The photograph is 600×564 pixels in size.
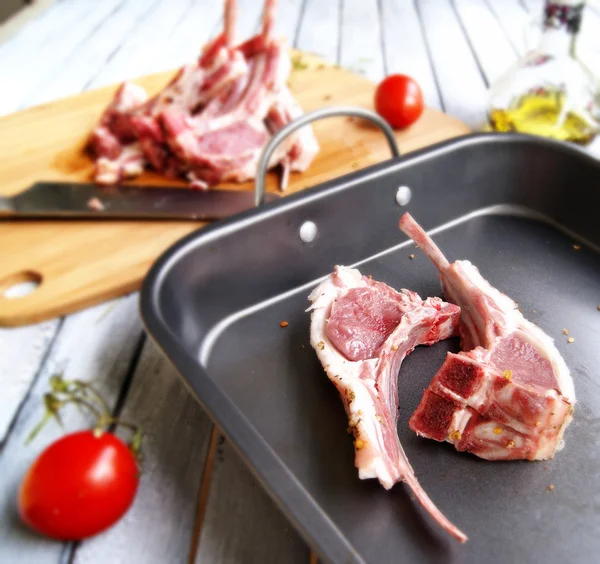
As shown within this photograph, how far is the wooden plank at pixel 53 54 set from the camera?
226cm

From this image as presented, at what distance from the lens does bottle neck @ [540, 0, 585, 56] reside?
67.0 inches

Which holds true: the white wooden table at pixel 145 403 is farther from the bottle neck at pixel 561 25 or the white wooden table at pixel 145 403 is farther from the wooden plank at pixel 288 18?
the wooden plank at pixel 288 18

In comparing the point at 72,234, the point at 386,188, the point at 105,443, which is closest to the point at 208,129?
the point at 72,234

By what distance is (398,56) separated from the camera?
2611 millimetres

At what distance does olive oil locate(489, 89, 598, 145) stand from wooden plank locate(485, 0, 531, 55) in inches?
35.3

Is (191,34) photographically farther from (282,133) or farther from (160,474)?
(160,474)

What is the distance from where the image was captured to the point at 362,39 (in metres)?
2.79

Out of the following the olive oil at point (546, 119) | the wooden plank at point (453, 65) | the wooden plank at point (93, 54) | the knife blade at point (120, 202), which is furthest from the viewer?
the wooden plank at point (93, 54)

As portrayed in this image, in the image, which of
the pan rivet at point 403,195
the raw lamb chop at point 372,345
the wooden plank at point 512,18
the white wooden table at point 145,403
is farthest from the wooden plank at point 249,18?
the raw lamb chop at point 372,345

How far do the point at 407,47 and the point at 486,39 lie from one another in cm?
42

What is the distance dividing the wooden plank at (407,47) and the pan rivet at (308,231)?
1.15 meters

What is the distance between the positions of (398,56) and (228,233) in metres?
1.82

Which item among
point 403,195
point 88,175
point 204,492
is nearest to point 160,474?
point 204,492

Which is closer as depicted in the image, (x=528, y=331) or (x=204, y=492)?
(x=204, y=492)
